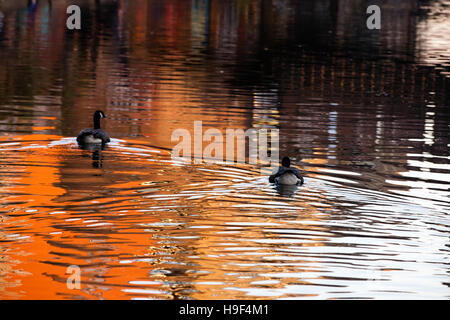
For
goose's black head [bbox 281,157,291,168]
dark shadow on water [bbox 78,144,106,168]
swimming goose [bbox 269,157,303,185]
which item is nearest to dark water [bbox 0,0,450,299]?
dark shadow on water [bbox 78,144,106,168]

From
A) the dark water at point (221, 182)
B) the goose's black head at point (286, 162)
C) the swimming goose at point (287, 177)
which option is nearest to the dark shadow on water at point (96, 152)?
the dark water at point (221, 182)

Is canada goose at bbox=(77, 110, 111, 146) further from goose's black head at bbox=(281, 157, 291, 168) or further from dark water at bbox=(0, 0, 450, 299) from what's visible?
goose's black head at bbox=(281, 157, 291, 168)

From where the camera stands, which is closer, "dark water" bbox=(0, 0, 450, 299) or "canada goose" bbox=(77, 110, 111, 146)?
"dark water" bbox=(0, 0, 450, 299)

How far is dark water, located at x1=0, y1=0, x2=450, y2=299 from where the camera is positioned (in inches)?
565

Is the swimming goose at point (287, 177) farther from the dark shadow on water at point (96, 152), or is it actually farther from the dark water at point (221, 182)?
the dark shadow on water at point (96, 152)

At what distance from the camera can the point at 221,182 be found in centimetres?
2075

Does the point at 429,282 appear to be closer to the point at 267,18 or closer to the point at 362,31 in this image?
the point at 362,31

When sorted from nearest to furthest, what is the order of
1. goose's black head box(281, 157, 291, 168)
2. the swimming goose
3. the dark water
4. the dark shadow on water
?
1. the dark water
2. the swimming goose
3. goose's black head box(281, 157, 291, 168)
4. the dark shadow on water

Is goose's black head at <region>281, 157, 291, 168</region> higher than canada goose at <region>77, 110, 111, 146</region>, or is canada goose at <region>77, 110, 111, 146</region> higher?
canada goose at <region>77, 110, 111, 146</region>

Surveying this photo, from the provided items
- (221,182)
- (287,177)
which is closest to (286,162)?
(287,177)

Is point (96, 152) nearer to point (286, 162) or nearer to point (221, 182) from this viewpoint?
point (221, 182)

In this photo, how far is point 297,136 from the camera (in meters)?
28.5

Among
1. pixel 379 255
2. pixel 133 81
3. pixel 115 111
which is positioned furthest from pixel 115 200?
pixel 133 81

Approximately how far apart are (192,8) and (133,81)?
70013 mm
